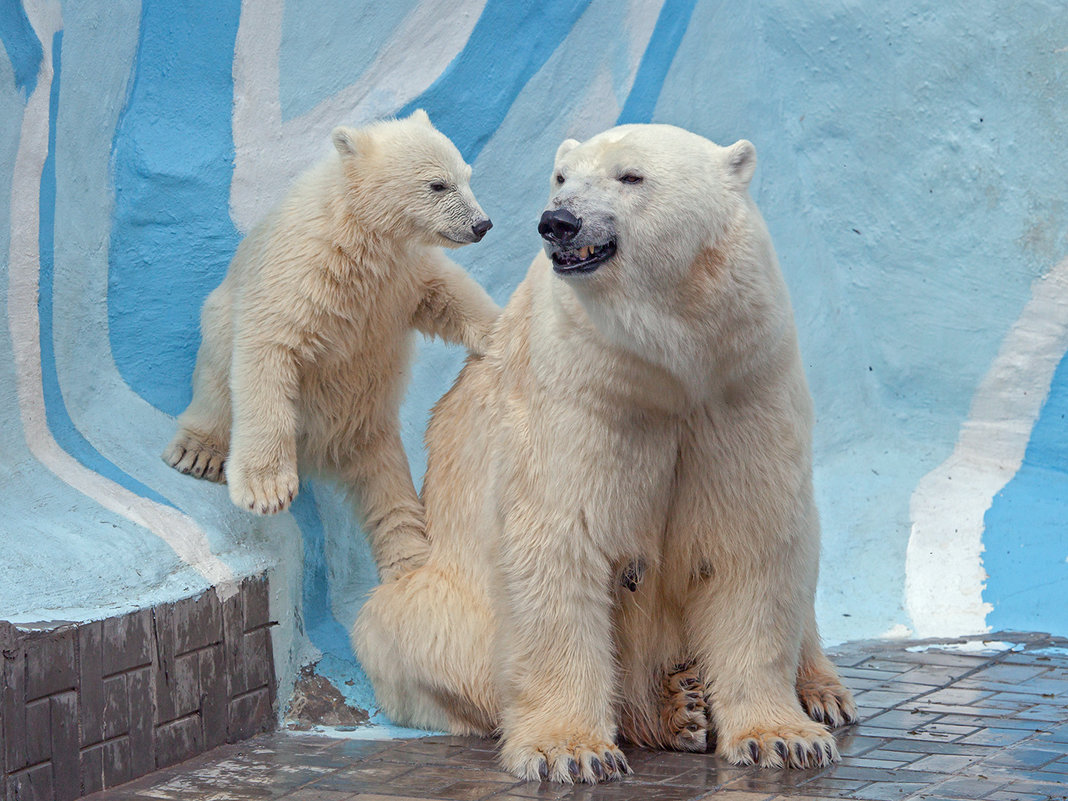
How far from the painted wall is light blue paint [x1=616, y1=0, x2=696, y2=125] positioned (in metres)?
0.01

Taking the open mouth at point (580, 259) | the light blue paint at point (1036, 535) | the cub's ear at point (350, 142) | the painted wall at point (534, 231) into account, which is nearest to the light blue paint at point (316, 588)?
the painted wall at point (534, 231)

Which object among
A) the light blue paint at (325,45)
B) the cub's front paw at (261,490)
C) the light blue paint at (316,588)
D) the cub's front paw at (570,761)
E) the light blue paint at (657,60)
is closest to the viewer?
the cub's front paw at (570,761)

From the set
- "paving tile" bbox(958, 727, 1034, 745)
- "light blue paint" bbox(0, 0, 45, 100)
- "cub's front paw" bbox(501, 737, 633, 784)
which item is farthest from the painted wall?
"paving tile" bbox(958, 727, 1034, 745)

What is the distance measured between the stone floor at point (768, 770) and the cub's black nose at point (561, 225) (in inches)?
47.1

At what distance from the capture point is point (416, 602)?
3492mm

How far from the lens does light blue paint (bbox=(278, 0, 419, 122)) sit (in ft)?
14.2

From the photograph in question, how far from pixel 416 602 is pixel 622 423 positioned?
84 cm

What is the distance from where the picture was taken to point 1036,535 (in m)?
4.74

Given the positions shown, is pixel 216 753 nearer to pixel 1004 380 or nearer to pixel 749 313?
pixel 749 313

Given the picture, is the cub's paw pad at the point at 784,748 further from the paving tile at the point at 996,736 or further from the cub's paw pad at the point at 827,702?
the paving tile at the point at 996,736

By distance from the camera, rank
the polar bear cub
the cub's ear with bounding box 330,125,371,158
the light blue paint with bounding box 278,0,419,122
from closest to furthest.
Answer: the polar bear cub, the cub's ear with bounding box 330,125,371,158, the light blue paint with bounding box 278,0,419,122

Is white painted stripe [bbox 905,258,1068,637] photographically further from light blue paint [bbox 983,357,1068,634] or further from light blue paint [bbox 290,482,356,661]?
light blue paint [bbox 290,482,356,661]

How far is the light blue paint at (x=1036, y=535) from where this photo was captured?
4.48m

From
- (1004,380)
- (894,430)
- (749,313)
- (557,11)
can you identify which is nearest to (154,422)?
(749,313)
